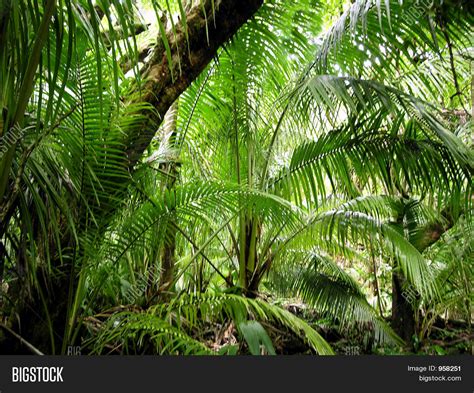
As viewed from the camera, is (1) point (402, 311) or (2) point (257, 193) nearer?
(2) point (257, 193)

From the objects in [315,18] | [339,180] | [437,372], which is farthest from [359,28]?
[437,372]

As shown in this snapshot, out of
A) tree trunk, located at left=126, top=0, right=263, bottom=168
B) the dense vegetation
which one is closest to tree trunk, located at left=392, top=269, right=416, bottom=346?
the dense vegetation

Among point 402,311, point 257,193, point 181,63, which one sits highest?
point 181,63

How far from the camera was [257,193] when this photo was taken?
1377 mm

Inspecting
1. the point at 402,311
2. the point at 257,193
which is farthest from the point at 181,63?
the point at 402,311

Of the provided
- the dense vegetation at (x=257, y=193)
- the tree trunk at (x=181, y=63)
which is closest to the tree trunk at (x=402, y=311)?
the dense vegetation at (x=257, y=193)

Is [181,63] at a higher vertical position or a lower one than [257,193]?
higher

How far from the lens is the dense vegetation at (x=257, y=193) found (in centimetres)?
133

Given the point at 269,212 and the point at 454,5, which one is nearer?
the point at 454,5

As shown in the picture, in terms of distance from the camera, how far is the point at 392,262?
1757 mm

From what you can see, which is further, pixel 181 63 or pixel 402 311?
pixel 402 311

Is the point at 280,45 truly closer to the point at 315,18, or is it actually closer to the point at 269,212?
the point at 315,18

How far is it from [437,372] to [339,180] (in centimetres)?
90

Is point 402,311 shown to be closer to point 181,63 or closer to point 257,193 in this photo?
point 257,193
